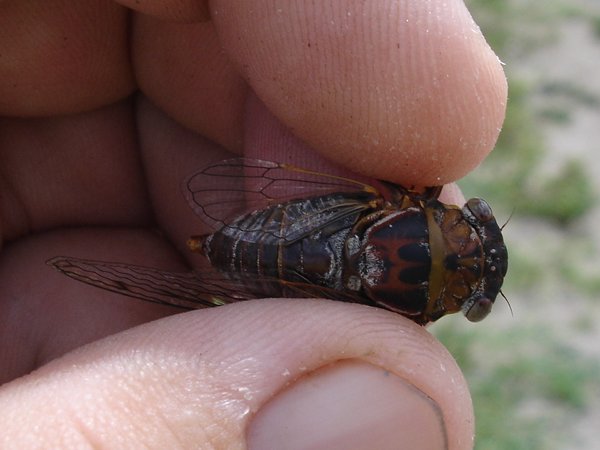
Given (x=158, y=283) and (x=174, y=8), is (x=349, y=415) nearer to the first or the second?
(x=158, y=283)

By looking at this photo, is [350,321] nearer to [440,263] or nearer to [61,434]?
[440,263]

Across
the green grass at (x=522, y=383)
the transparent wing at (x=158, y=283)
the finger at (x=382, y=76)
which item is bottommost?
the green grass at (x=522, y=383)

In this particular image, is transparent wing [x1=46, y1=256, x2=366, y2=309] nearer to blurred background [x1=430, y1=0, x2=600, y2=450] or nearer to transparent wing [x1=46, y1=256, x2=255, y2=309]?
transparent wing [x1=46, y1=256, x2=255, y2=309]

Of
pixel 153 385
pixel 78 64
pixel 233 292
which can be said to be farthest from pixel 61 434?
pixel 78 64

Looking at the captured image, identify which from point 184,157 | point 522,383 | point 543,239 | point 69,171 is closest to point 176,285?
point 184,157

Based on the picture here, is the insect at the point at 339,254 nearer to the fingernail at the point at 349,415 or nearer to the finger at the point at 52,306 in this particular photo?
the finger at the point at 52,306

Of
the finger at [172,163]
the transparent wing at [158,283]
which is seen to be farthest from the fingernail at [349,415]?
the finger at [172,163]
